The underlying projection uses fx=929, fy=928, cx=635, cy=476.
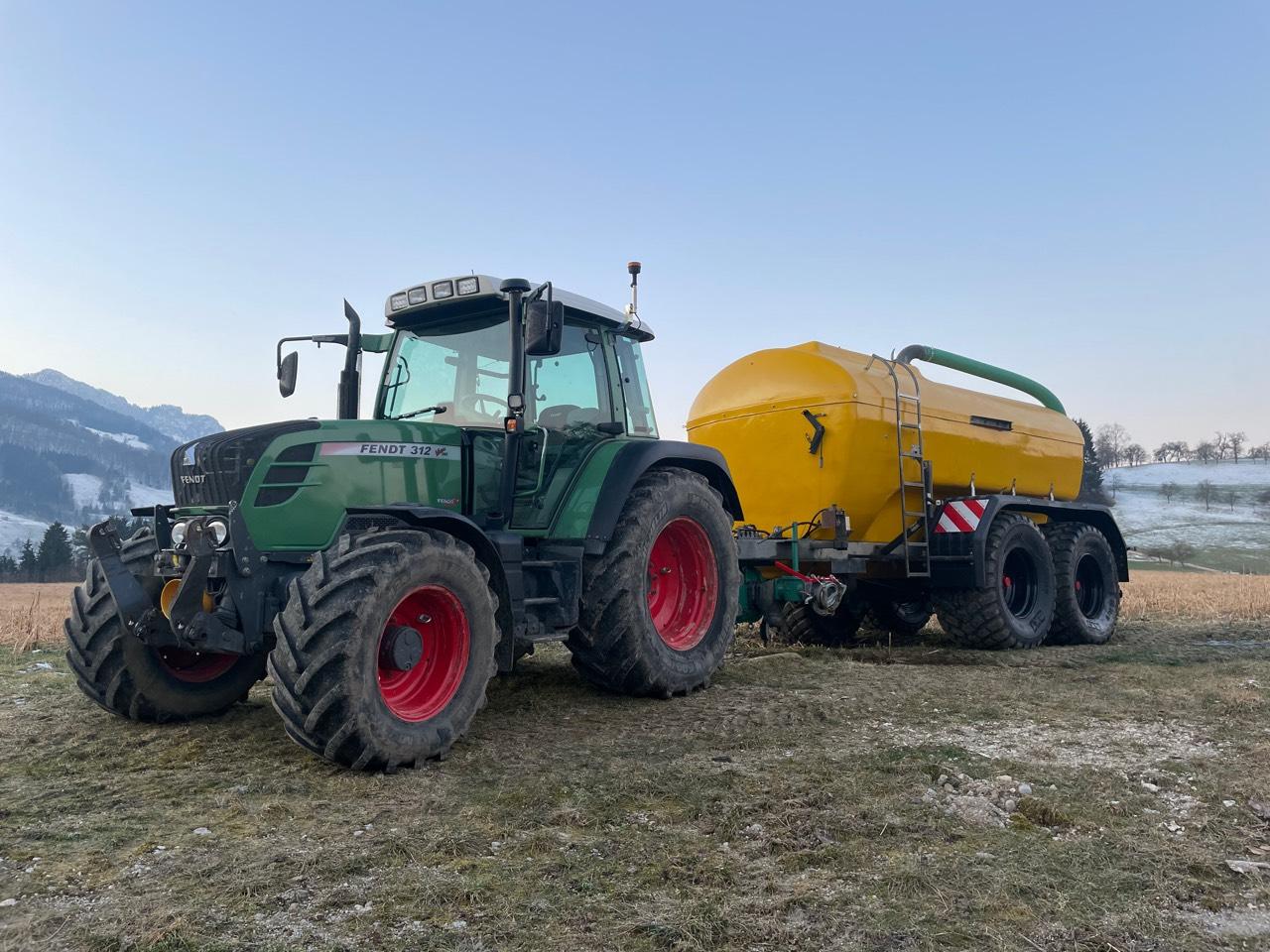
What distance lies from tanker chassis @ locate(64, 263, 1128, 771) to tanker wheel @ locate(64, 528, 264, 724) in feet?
0.04

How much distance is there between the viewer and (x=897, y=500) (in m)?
8.70

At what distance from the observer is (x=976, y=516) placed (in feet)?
28.7

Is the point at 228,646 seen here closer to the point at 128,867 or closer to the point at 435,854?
the point at 128,867

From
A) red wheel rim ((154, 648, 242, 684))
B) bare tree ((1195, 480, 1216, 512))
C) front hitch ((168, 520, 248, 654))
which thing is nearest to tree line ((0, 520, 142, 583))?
red wheel rim ((154, 648, 242, 684))

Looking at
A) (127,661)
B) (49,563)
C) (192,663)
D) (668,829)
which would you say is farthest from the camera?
(49,563)

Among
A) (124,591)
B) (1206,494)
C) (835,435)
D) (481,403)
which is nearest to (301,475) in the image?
(124,591)

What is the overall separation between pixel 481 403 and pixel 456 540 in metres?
1.34

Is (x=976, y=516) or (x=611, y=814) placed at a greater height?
(x=976, y=516)

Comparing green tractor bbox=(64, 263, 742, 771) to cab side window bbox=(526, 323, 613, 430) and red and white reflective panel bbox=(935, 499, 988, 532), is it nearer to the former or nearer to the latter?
cab side window bbox=(526, 323, 613, 430)

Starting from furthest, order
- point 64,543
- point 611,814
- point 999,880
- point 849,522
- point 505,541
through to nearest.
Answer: point 64,543
point 849,522
point 505,541
point 611,814
point 999,880

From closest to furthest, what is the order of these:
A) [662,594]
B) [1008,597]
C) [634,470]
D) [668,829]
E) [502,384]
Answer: [668,829]
[502,384]
[634,470]
[662,594]
[1008,597]

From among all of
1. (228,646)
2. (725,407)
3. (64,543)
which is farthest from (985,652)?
(64,543)

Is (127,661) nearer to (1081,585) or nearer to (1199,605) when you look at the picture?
(1081,585)

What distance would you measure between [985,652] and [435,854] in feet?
22.2
